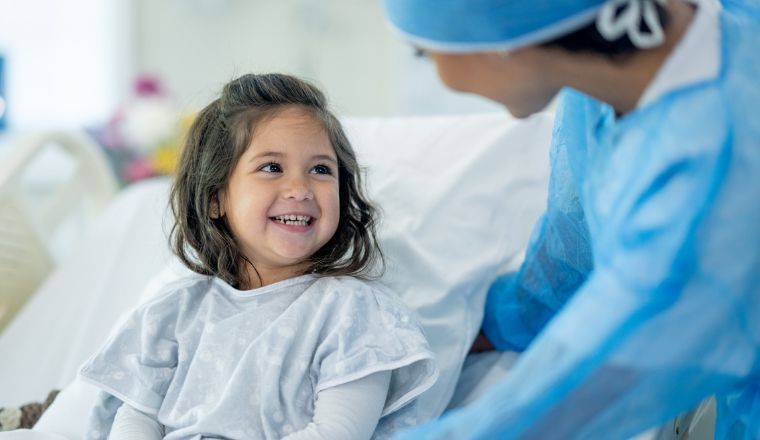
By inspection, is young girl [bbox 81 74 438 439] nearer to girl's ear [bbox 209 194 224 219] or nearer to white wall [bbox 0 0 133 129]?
girl's ear [bbox 209 194 224 219]

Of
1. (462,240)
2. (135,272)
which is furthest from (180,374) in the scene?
(135,272)

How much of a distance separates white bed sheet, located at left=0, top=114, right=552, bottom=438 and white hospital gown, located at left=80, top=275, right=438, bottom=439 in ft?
0.61

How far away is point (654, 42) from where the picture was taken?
3.05 ft

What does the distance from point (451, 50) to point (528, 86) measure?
98mm

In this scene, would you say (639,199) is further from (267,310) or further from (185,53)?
(185,53)

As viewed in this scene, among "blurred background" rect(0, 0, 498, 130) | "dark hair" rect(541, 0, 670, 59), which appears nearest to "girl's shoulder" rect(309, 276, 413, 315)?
"dark hair" rect(541, 0, 670, 59)

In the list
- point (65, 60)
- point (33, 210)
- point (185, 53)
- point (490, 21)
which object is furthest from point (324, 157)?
point (65, 60)

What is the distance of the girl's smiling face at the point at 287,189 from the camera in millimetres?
1386

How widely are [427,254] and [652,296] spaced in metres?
0.83

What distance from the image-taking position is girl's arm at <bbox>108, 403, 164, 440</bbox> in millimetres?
1332

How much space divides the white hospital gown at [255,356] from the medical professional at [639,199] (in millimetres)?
345

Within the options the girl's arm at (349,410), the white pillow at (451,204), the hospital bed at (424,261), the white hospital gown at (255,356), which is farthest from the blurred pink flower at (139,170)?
the girl's arm at (349,410)

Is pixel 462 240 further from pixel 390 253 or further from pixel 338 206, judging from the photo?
pixel 338 206

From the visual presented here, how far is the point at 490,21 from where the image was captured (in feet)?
3.06
